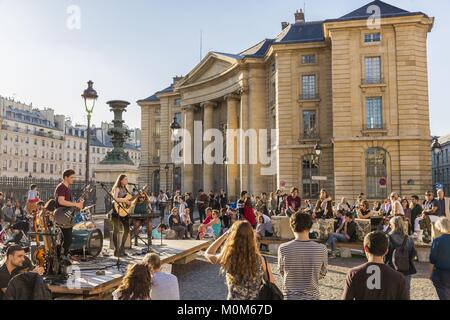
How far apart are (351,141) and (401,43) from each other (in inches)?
333

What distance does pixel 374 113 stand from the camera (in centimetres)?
3378

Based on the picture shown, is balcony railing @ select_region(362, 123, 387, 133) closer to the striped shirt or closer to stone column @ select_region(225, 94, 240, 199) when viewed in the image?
stone column @ select_region(225, 94, 240, 199)

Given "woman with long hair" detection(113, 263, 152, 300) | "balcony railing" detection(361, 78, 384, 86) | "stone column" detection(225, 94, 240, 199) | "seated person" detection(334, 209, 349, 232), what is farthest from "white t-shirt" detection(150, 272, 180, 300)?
"stone column" detection(225, 94, 240, 199)

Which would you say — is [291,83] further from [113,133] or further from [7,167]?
[7,167]

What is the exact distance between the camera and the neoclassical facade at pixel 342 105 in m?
32.9

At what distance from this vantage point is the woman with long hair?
4266mm

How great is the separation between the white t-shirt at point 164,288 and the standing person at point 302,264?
1.27m

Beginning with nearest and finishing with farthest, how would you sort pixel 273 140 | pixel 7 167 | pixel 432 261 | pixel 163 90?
pixel 432 261 < pixel 273 140 < pixel 163 90 < pixel 7 167

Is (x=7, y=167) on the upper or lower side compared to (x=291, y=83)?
lower

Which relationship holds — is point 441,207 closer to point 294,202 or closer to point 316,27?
point 294,202

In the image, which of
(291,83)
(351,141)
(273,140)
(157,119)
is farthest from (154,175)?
(351,141)

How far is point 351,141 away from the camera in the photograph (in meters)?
33.4

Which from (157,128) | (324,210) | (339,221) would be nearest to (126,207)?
(339,221)

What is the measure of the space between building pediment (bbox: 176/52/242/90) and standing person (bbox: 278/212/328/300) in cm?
4202
